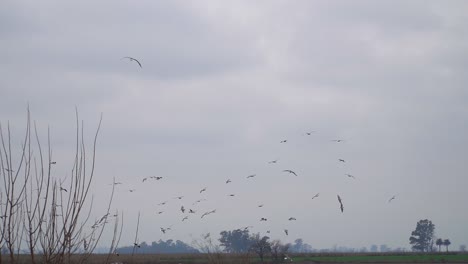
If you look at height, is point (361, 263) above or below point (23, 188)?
below

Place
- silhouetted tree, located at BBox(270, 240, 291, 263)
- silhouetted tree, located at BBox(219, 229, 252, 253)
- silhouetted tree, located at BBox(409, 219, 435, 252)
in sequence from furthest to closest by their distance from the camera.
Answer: silhouetted tree, located at BBox(409, 219, 435, 252), silhouetted tree, located at BBox(270, 240, 291, 263), silhouetted tree, located at BBox(219, 229, 252, 253)

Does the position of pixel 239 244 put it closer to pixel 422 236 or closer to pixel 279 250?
pixel 279 250

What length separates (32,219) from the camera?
5320 millimetres

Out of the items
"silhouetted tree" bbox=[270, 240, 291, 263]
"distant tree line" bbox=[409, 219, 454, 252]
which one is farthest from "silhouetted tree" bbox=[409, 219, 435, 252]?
"silhouetted tree" bbox=[270, 240, 291, 263]

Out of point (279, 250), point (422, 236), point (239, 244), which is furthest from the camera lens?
A: point (422, 236)

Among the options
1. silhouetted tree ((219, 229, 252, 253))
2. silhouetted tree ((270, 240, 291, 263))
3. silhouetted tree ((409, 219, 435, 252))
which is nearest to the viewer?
silhouetted tree ((219, 229, 252, 253))

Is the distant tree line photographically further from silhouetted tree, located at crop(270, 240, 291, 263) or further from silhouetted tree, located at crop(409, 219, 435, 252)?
silhouetted tree, located at crop(270, 240, 291, 263)

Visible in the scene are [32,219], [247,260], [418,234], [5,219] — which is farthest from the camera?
[418,234]

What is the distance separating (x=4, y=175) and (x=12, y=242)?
77cm

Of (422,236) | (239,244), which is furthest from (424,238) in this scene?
(239,244)

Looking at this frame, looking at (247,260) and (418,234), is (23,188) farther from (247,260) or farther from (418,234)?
(418,234)

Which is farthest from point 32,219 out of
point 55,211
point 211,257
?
point 211,257

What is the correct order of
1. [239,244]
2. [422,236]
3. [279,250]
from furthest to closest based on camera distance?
[422,236], [239,244], [279,250]

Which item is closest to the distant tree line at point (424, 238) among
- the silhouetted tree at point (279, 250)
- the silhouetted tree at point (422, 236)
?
the silhouetted tree at point (422, 236)
